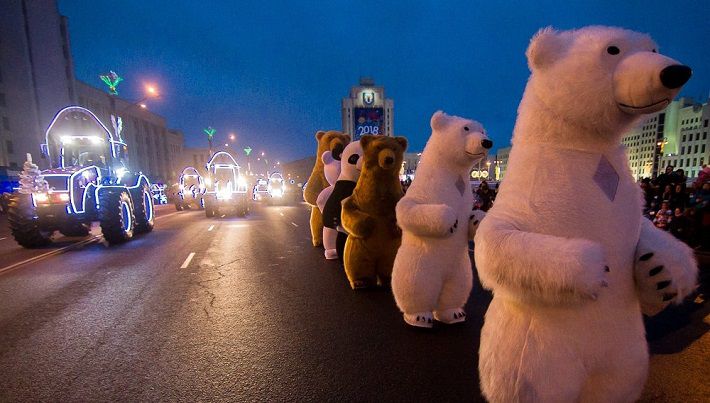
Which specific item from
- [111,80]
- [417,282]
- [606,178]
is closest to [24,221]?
[111,80]

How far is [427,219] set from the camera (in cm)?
257

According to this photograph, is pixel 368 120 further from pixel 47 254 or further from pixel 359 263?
pixel 359 263

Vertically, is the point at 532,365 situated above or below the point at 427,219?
below

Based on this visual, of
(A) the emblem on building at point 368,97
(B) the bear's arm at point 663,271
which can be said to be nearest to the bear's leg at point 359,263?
(B) the bear's arm at point 663,271

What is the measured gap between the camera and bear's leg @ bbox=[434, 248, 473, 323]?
306 centimetres

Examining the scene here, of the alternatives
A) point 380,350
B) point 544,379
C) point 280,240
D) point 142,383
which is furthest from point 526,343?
point 280,240

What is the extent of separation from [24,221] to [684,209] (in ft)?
46.5

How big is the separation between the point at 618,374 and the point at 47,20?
2090 inches

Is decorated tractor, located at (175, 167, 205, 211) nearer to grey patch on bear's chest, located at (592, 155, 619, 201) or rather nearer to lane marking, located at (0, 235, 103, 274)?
lane marking, located at (0, 235, 103, 274)

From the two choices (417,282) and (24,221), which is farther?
(24,221)

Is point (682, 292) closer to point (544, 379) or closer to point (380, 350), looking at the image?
point (544, 379)

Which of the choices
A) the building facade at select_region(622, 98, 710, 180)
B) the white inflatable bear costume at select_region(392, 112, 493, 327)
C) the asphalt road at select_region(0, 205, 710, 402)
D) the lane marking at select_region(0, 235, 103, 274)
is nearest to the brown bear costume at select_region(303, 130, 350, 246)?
the asphalt road at select_region(0, 205, 710, 402)

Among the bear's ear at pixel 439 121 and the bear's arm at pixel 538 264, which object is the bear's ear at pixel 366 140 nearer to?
the bear's ear at pixel 439 121

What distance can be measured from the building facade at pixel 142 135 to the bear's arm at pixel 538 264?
50.1 metres
